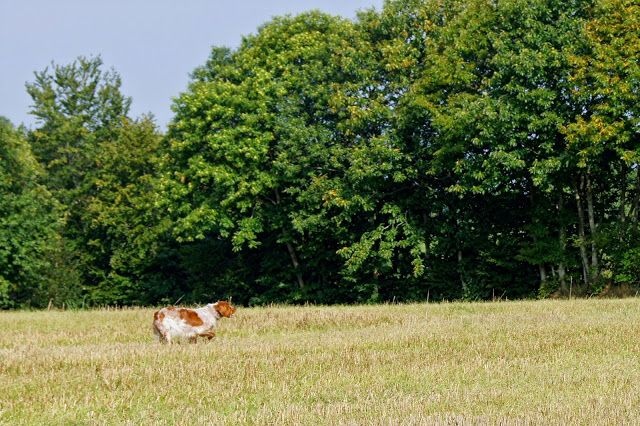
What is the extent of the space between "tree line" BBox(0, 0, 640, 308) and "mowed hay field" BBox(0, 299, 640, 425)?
1351cm

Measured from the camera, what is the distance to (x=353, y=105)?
3856cm

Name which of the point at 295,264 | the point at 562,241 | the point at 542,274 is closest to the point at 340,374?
the point at 562,241

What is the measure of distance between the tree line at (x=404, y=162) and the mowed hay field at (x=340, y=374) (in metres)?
13.5

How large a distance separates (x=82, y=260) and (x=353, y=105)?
29117mm

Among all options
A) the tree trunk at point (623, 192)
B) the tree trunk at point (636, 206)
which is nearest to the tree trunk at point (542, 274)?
the tree trunk at point (623, 192)

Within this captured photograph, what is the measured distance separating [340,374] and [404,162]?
1015 inches

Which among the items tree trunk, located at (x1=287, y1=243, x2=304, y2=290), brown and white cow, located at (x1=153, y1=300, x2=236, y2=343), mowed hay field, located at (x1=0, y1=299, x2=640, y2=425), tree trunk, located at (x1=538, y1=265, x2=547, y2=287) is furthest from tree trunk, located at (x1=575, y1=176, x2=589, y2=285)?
brown and white cow, located at (x1=153, y1=300, x2=236, y2=343)

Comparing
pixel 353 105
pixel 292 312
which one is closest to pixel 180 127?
pixel 353 105

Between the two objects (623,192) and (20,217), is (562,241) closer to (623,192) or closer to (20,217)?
(623,192)

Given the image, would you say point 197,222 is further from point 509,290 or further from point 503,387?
point 503,387

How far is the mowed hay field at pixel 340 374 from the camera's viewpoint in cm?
962

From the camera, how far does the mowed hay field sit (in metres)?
9.62

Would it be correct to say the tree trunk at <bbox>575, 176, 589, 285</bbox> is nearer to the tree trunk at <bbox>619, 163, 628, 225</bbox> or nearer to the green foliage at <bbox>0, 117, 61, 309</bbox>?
the tree trunk at <bbox>619, 163, 628, 225</bbox>

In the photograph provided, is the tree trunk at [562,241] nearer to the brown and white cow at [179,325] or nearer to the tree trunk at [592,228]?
the tree trunk at [592,228]
